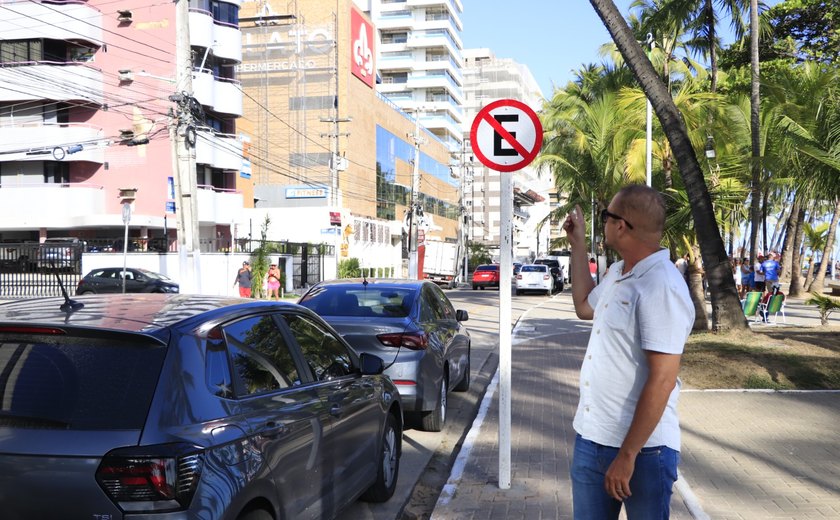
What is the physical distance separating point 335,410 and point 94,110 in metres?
38.7

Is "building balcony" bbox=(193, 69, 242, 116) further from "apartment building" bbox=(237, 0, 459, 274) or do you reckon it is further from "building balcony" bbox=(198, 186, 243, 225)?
"apartment building" bbox=(237, 0, 459, 274)

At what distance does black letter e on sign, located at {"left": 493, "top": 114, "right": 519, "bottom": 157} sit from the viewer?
6.18 m

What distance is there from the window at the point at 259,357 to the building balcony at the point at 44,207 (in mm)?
36187

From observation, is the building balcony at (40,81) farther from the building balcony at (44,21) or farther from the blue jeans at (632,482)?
the blue jeans at (632,482)

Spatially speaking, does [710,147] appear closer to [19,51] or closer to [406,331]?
[406,331]

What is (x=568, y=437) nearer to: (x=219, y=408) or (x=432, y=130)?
(x=219, y=408)

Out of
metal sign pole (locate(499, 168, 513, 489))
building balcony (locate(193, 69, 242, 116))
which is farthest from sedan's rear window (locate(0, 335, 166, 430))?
building balcony (locate(193, 69, 242, 116))

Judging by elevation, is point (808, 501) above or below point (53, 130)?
below

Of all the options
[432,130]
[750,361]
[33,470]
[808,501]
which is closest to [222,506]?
[33,470]

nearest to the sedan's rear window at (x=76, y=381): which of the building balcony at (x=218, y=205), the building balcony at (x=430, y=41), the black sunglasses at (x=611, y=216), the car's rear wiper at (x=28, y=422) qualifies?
the car's rear wiper at (x=28, y=422)

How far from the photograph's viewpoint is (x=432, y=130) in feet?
318

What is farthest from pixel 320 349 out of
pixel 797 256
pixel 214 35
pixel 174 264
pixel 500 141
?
pixel 214 35

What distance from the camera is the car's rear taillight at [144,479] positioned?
9.83 ft

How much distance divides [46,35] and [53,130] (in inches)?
175
